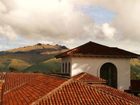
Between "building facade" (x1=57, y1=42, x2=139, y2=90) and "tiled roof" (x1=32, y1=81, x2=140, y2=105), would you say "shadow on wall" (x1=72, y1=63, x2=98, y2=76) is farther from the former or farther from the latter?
"tiled roof" (x1=32, y1=81, x2=140, y2=105)

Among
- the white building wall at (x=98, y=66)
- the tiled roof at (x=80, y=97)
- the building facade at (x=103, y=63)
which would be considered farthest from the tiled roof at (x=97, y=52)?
the tiled roof at (x=80, y=97)

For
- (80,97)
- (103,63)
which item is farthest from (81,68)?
(80,97)

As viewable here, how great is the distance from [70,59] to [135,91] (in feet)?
24.2

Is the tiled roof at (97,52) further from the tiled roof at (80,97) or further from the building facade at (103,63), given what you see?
the tiled roof at (80,97)

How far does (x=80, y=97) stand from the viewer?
19094mm

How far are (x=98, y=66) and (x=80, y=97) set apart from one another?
50.9ft

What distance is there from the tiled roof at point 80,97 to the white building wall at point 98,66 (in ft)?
43.3

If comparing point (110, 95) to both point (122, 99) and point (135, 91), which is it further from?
point (135, 91)

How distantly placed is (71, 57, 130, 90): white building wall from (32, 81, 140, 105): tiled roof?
13191 millimetres

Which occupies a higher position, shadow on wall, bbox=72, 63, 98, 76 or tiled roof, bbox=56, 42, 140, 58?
tiled roof, bbox=56, 42, 140, 58

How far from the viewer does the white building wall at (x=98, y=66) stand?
34.1 meters

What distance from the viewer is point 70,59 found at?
114 feet

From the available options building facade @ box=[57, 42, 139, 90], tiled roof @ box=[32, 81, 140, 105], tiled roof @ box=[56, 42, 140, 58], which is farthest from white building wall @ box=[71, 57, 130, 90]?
tiled roof @ box=[32, 81, 140, 105]

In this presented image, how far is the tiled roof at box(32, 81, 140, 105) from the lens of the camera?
18.4m
